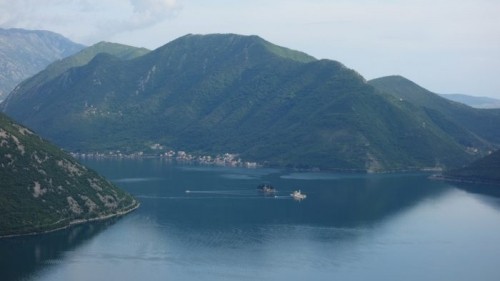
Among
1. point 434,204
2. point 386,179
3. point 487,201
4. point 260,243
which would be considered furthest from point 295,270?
point 386,179

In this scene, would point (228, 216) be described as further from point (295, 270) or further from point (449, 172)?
point (449, 172)

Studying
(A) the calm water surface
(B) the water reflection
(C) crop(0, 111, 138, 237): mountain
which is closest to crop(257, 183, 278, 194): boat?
(A) the calm water surface

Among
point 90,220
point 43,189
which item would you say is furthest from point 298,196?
point 43,189

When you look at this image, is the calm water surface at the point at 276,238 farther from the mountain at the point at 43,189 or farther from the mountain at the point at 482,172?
the mountain at the point at 482,172

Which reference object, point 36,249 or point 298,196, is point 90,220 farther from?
point 298,196

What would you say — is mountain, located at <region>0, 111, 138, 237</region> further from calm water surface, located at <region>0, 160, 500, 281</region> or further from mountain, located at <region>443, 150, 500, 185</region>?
mountain, located at <region>443, 150, 500, 185</region>

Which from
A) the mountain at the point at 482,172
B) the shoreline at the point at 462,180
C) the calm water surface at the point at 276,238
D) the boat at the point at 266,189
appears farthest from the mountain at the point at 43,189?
the mountain at the point at 482,172
